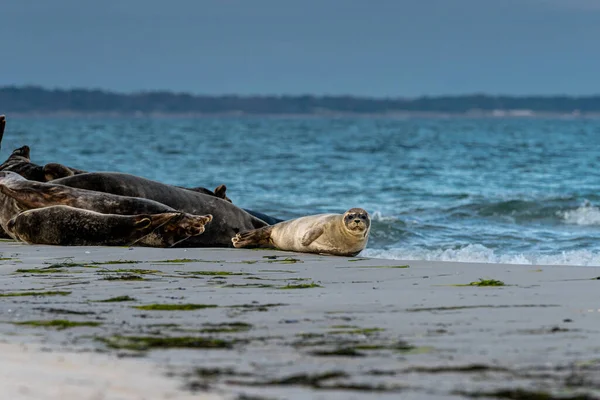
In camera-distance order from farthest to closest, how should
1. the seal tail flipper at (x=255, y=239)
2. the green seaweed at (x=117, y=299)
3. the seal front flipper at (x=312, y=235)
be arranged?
the seal tail flipper at (x=255, y=239), the seal front flipper at (x=312, y=235), the green seaweed at (x=117, y=299)

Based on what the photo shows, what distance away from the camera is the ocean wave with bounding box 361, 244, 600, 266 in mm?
11109

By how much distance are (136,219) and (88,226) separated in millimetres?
429

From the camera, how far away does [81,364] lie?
157 inches

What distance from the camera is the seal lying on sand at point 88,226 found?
9531 millimetres

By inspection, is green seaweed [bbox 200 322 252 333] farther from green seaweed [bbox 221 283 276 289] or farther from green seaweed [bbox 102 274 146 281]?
green seaweed [bbox 102 274 146 281]

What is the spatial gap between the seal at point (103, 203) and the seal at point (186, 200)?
0.89 ft

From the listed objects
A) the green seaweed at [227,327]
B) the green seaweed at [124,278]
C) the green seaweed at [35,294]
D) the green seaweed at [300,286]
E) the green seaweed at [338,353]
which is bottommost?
the green seaweed at [124,278]

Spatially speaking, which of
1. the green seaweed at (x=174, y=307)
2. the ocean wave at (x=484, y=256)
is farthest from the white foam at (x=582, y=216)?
the green seaweed at (x=174, y=307)

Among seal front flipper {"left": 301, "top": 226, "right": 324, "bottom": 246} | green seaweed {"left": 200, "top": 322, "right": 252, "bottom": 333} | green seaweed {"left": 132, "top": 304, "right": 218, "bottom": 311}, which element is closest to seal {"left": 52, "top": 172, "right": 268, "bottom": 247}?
seal front flipper {"left": 301, "top": 226, "right": 324, "bottom": 246}

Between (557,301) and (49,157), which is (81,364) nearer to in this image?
(557,301)

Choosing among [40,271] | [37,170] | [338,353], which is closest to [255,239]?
[37,170]

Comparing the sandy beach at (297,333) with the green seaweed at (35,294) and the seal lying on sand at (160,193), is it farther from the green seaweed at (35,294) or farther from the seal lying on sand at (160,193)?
the seal lying on sand at (160,193)

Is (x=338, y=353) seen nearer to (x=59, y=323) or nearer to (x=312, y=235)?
(x=59, y=323)

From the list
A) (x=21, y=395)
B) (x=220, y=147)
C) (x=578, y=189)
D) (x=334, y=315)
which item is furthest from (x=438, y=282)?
(x=220, y=147)
